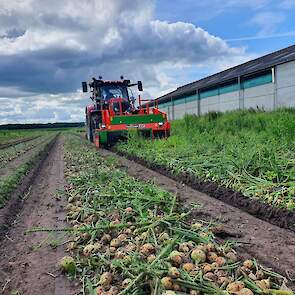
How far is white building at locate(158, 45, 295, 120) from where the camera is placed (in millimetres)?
20969

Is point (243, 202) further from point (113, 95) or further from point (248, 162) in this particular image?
point (113, 95)

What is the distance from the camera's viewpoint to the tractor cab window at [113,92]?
18.7 metres

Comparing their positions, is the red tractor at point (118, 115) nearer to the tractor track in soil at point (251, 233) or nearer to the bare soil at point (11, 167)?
the bare soil at point (11, 167)

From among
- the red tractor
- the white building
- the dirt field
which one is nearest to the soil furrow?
the red tractor

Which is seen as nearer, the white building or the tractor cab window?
the tractor cab window

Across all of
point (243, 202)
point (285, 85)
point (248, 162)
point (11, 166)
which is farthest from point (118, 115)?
point (243, 202)

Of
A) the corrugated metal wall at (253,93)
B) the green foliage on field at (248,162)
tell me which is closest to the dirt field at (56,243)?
the green foliage on field at (248,162)

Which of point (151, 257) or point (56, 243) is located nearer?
point (151, 257)

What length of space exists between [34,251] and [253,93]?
21447mm

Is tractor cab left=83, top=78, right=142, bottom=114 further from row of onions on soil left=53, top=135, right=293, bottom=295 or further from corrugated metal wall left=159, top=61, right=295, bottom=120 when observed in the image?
row of onions on soil left=53, top=135, right=293, bottom=295

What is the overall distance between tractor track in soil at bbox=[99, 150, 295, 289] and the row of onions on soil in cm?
26

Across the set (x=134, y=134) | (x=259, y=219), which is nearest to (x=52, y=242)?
(x=259, y=219)

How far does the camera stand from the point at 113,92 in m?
18.8

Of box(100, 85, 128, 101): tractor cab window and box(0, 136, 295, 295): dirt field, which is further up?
box(100, 85, 128, 101): tractor cab window
